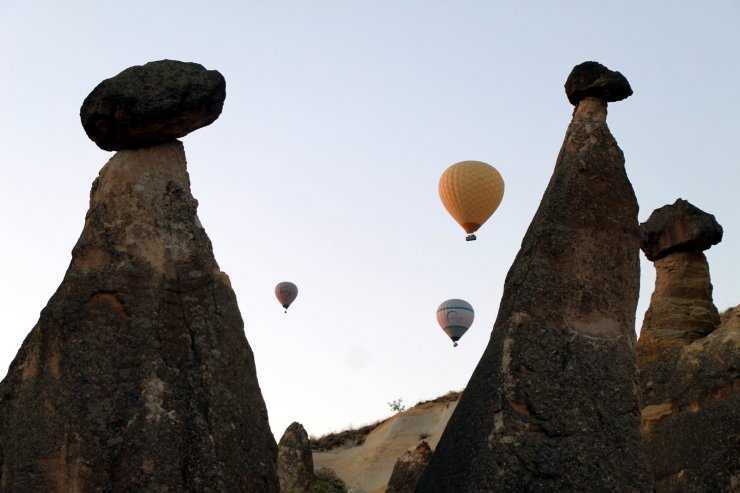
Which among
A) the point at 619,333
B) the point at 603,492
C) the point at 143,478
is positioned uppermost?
the point at 619,333

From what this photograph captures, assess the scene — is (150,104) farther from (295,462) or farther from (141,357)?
(295,462)

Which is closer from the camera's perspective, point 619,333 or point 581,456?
point 581,456

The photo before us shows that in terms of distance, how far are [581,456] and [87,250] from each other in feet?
10.3

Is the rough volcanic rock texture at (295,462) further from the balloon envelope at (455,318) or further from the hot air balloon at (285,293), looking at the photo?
the hot air balloon at (285,293)

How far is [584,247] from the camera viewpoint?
7453 mm

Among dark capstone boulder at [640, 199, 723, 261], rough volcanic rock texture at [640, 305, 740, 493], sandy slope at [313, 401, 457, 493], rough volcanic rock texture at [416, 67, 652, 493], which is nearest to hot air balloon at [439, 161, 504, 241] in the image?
sandy slope at [313, 401, 457, 493]

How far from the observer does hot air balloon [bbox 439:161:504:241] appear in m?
22.5

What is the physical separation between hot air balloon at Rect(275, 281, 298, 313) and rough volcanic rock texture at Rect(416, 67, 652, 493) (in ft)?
77.3

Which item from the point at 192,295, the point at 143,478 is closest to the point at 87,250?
the point at 192,295

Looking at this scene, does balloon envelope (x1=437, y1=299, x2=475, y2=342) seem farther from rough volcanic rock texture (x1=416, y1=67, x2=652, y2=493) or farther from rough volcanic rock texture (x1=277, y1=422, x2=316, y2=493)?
rough volcanic rock texture (x1=416, y1=67, x2=652, y2=493)

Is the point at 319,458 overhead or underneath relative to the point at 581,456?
overhead

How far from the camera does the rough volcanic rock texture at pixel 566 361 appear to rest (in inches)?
259

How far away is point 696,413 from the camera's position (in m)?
8.99

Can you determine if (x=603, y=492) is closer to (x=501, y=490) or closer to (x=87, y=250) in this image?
(x=501, y=490)
